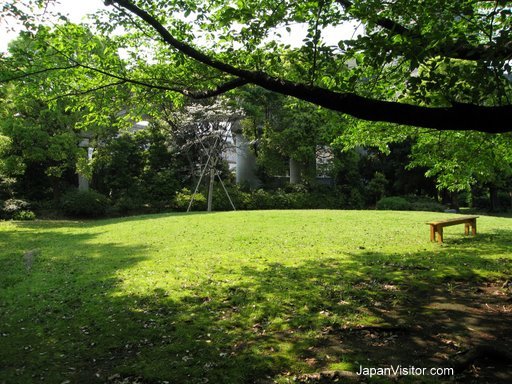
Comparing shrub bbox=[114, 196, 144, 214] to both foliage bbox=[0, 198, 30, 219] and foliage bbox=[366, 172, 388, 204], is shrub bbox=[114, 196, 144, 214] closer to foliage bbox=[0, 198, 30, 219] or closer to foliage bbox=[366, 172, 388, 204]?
foliage bbox=[0, 198, 30, 219]

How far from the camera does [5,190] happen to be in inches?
958

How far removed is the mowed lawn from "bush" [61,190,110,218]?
32.5 feet

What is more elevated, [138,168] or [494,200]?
[138,168]

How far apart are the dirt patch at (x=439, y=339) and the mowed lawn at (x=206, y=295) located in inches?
7.7

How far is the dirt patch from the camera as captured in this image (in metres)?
4.07

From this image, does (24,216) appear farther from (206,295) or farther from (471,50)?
(471,50)

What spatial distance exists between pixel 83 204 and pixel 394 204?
19.3 m

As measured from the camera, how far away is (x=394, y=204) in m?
27.6

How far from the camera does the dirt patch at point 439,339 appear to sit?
13.4 feet

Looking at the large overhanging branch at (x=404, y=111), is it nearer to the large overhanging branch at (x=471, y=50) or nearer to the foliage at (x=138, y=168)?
the large overhanging branch at (x=471, y=50)

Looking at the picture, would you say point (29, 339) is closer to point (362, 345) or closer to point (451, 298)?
point (362, 345)

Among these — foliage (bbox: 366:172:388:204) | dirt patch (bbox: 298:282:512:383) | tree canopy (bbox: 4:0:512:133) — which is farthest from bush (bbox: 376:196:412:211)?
dirt patch (bbox: 298:282:512:383)

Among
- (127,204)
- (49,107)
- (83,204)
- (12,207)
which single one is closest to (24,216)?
(12,207)

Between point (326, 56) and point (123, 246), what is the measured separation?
349 inches
